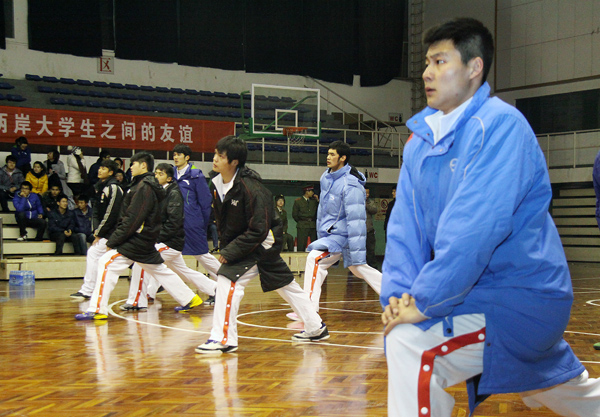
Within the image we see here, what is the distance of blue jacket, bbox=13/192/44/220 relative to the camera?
13.8 m

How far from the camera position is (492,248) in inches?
77.4

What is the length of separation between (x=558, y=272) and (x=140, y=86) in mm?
18230

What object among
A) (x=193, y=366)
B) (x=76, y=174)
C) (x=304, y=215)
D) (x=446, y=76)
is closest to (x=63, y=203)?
(x=76, y=174)

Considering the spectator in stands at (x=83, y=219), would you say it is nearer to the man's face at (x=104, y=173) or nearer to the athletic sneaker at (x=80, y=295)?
the athletic sneaker at (x=80, y=295)

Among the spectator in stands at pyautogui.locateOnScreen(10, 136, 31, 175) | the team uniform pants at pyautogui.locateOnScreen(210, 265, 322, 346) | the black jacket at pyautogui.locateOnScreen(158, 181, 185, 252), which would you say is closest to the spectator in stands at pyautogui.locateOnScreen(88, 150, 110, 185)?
the spectator in stands at pyautogui.locateOnScreen(10, 136, 31, 175)

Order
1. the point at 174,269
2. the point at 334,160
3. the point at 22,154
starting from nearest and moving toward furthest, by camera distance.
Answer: the point at 334,160
the point at 174,269
the point at 22,154

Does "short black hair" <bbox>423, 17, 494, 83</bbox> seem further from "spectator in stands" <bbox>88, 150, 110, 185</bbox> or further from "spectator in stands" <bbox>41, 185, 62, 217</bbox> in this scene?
"spectator in stands" <bbox>88, 150, 110, 185</bbox>

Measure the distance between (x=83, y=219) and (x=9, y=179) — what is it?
1915 mm

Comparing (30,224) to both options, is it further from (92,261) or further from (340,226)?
(340,226)

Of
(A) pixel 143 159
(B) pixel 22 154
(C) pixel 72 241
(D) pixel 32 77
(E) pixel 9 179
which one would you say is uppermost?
(D) pixel 32 77

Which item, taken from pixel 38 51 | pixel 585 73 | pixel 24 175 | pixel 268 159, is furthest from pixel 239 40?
pixel 585 73

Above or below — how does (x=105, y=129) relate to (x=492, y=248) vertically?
above

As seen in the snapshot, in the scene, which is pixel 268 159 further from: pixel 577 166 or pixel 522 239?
pixel 522 239

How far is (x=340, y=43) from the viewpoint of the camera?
72.6ft
